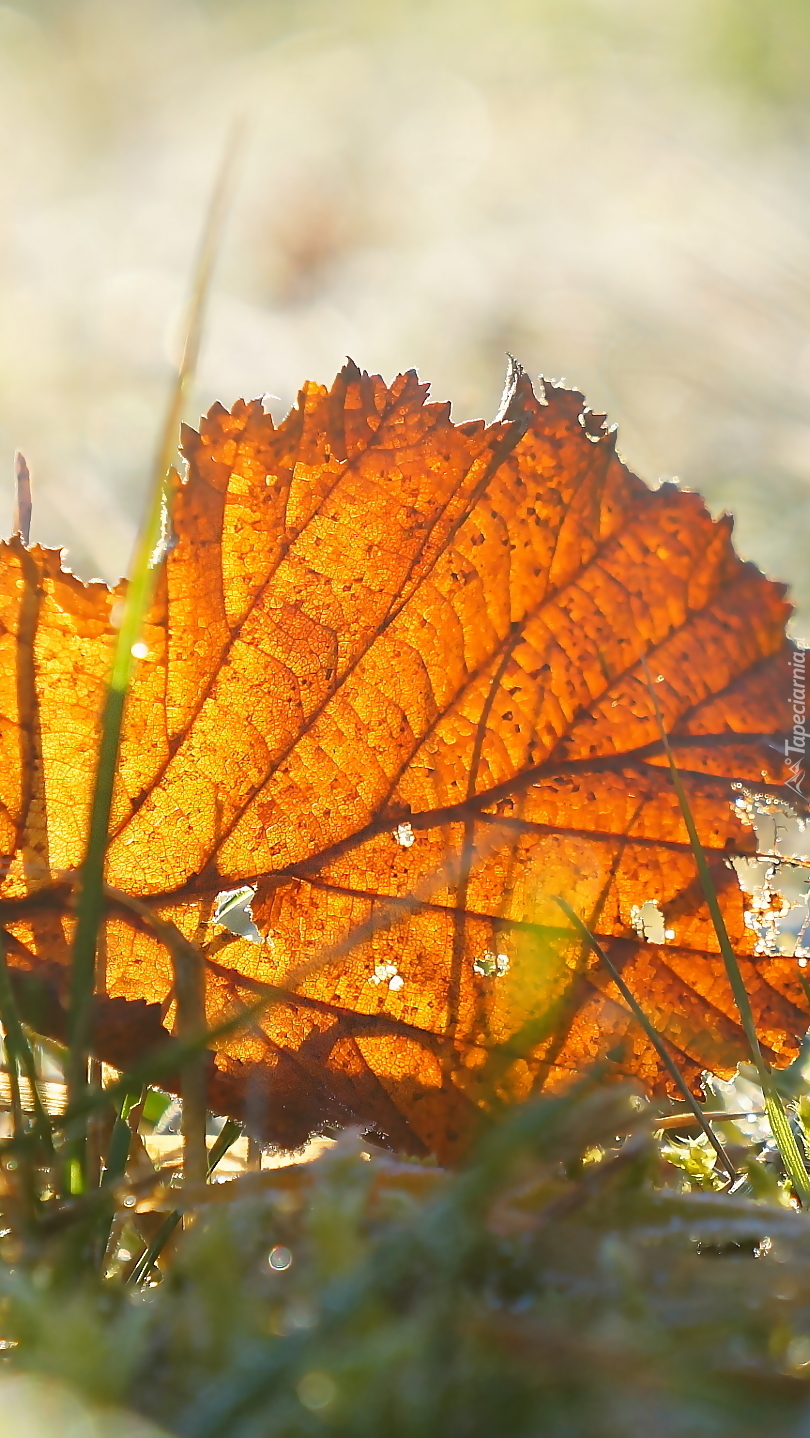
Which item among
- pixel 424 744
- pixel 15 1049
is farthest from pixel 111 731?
pixel 424 744

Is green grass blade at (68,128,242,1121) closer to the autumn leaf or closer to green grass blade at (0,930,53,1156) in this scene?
green grass blade at (0,930,53,1156)

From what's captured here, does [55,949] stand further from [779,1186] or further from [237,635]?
[779,1186]

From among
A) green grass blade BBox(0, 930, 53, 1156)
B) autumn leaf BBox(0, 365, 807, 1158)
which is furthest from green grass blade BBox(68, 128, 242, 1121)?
autumn leaf BBox(0, 365, 807, 1158)

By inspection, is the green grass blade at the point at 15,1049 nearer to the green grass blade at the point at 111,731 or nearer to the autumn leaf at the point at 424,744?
the green grass blade at the point at 111,731

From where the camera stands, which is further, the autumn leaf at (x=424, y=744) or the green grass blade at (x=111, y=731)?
the autumn leaf at (x=424, y=744)

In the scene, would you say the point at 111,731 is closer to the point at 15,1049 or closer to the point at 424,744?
the point at 15,1049

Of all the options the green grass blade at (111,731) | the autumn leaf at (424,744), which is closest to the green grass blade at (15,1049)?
the green grass blade at (111,731)

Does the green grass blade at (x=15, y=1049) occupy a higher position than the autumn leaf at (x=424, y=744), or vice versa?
the autumn leaf at (x=424, y=744)

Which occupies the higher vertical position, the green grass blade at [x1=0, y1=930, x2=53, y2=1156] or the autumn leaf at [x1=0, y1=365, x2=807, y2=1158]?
the autumn leaf at [x1=0, y1=365, x2=807, y2=1158]
